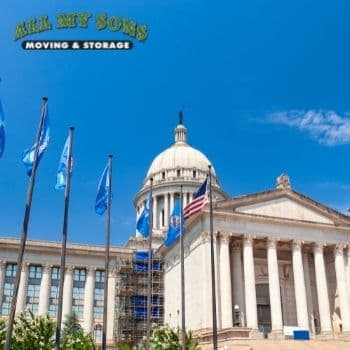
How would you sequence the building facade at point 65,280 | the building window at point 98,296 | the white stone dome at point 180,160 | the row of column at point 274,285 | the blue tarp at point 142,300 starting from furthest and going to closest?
the white stone dome at point 180,160 < the building window at point 98,296 < the blue tarp at point 142,300 < the building facade at point 65,280 < the row of column at point 274,285

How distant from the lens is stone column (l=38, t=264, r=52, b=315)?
60397 millimetres

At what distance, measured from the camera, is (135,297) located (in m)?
63.2

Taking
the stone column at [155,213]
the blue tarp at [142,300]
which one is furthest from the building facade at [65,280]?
the stone column at [155,213]

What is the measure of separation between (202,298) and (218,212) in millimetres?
8802

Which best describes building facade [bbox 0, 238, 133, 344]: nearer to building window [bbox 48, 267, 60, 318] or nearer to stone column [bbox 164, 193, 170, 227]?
building window [bbox 48, 267, 60, 318]

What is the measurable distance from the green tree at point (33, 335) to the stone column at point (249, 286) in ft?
65.1

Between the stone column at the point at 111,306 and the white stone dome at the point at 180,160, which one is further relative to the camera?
the white stone dome at the point at 180,160

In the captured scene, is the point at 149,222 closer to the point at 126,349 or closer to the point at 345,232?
the point at 126,349

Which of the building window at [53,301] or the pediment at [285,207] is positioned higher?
the pediment at [285,207]

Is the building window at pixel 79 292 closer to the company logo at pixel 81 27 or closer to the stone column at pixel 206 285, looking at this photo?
the stone column at pixel 206 285

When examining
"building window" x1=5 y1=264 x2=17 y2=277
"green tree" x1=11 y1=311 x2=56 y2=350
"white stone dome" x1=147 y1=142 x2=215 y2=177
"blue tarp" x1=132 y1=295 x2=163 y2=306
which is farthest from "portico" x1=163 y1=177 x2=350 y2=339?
"white stone dome" x1=147 y1=142 x2=215 y2=177

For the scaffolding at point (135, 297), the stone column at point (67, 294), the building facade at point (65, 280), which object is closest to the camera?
the building facade at point (65, 280)

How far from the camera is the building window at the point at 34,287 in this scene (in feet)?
199

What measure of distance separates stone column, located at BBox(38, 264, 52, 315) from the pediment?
83.7 ft
